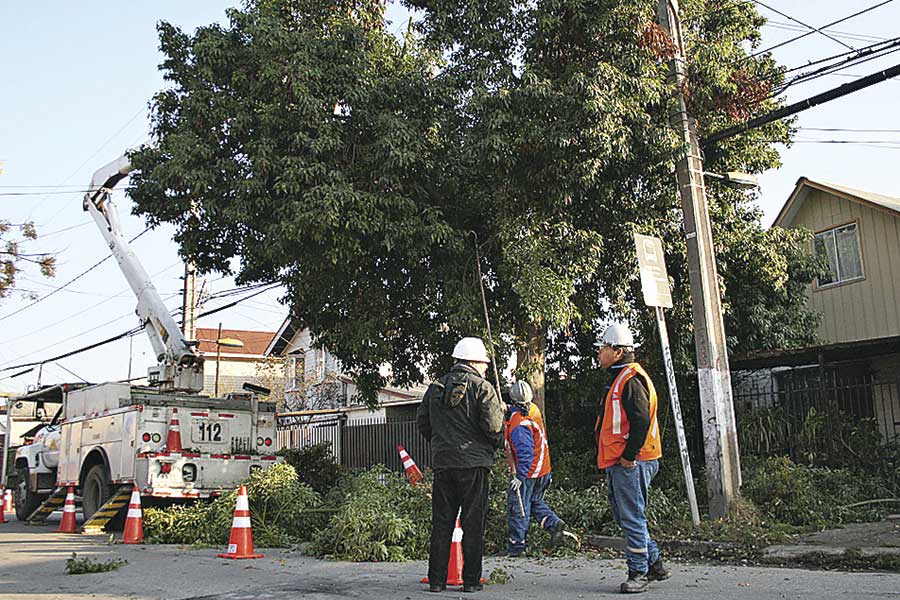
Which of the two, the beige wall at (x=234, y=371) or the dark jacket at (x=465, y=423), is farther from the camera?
the beige wall at (x=234, y=371)

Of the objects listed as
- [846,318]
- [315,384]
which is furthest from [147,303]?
[315,384]

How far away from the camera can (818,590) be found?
6891 mm

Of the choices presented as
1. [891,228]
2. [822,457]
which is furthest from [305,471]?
[891,228]

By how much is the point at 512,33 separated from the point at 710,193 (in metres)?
4.01

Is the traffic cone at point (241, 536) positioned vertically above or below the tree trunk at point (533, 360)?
below

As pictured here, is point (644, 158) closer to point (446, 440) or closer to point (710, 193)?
point (710, 193)

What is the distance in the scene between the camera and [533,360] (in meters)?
14.4

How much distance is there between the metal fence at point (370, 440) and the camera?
1878 cm

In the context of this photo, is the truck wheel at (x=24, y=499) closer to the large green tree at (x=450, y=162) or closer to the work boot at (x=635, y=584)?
the large green tree at (x=450, y=162)

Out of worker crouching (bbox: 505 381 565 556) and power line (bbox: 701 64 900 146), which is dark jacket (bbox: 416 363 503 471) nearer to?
worker crouching (bbox: 505 381 565 556)

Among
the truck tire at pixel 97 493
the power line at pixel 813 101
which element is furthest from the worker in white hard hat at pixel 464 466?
the truck tire at pixel 97 493

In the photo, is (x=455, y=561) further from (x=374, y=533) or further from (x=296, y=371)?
(x=296, y=371)

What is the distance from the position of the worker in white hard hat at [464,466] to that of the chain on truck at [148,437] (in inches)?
315

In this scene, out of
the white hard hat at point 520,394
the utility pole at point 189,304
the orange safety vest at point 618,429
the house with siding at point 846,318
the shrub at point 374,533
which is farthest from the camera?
the utility pole at point 189,304
